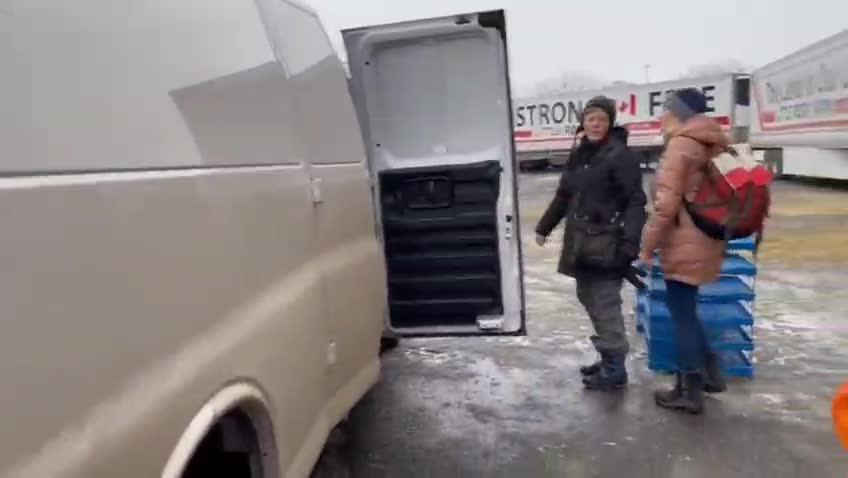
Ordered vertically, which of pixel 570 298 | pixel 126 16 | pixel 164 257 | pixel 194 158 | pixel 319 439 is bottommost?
pixel 570 298

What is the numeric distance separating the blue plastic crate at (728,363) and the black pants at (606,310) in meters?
0.45

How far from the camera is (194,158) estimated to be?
87.0 inches

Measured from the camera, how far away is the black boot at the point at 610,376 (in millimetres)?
5227

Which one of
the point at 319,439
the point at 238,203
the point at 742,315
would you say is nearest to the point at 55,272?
the point at 238,203

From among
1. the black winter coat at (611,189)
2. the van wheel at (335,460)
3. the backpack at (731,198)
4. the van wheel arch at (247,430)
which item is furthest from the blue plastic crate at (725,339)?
the van wheel arch at (247,430)

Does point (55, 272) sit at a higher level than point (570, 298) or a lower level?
higher

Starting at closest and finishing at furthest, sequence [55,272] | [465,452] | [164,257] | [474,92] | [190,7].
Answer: [55,272]
[164,257]
[190,7]
[465,452]
[474,92]

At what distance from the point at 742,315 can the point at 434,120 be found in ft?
7.51

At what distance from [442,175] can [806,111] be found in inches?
694

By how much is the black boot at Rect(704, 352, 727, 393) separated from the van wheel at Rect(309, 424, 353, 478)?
7.10 feet

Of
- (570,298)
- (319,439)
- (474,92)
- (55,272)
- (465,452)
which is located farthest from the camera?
(570,298)

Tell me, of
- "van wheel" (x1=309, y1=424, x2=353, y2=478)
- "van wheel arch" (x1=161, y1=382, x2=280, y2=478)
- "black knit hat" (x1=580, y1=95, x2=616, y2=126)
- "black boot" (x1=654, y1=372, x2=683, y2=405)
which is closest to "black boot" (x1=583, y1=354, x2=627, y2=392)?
"black boot" (x1=654, y1=372, x2=683, y2=405)

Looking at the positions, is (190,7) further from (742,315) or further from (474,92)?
(742,315)

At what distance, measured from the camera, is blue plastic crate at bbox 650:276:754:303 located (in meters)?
5.29
